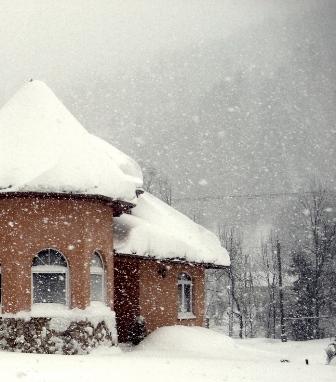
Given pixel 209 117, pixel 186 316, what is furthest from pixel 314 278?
pixel 209 117

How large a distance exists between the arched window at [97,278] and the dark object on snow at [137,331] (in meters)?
3.23

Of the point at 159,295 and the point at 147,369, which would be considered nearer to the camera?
the point at 147,369

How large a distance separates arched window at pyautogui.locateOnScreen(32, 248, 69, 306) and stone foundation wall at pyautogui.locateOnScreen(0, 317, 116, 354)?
2.41 ft

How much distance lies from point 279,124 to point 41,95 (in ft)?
410

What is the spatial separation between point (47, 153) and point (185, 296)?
9136 millimetres

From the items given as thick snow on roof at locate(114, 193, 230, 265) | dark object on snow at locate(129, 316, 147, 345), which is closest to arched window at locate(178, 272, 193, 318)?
thick snow on roof at locate(114, 193, 230, 265)

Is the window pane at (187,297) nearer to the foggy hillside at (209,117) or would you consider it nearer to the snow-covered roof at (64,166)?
the snow-covered roof at (64,166)

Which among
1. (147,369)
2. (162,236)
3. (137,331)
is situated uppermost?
(162,236)

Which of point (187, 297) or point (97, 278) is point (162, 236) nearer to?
point (97, 278)

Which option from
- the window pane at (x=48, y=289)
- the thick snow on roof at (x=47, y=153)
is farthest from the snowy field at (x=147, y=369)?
the thick snow on roof at (x=47, y=153)

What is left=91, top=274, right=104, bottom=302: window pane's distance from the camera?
18.8 metres

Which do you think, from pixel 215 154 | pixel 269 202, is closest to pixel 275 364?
pixel 269 202

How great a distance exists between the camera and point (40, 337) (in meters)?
17.3

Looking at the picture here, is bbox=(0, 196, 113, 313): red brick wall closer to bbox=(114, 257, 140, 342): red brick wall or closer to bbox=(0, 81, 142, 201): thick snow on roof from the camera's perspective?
bbox=(0, 81, 142, 201): thick snow on roof
